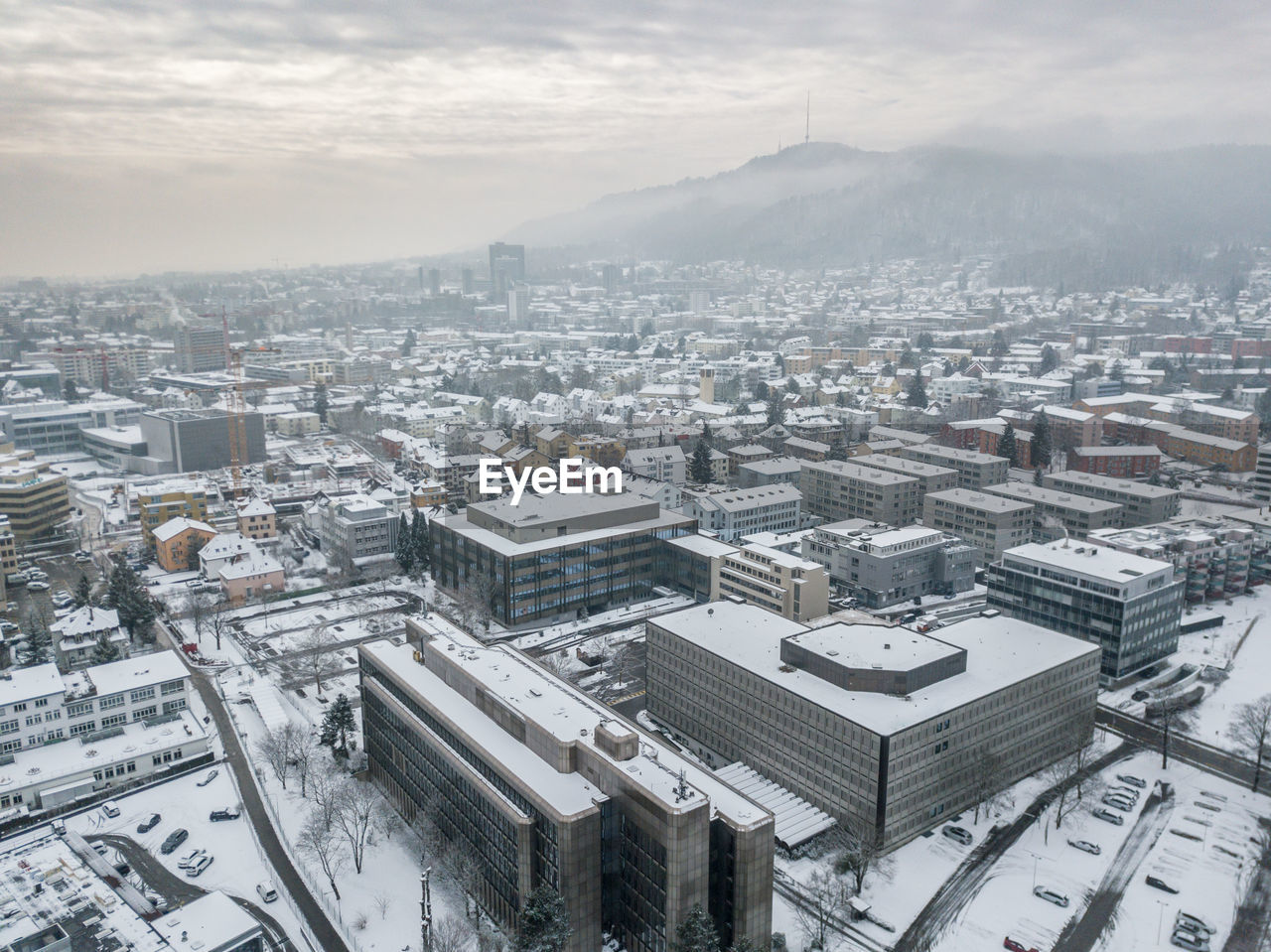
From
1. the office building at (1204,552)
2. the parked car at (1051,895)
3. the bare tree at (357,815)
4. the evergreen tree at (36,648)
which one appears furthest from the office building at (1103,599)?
the evergreen tree at (36,648)

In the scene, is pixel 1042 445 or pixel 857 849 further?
pixel 1042 445

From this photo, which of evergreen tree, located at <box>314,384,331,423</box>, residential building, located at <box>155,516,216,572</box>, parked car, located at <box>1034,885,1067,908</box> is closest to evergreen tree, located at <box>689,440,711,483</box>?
residential building, located at <box>155,516,216,572</box>

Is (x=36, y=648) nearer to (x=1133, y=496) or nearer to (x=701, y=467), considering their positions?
(x=701, y=467)

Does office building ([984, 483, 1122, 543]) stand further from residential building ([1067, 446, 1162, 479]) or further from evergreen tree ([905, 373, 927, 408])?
evergreen tree ([905, 373, 927, 408])

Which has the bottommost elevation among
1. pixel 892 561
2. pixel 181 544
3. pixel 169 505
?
pixel 181 544

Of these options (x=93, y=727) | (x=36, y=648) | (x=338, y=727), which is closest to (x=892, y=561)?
(x=338, y=727)

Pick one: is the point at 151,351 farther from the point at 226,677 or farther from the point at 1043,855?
the point at 1043,855

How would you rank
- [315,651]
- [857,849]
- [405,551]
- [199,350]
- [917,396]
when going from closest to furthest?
[857,849] → [315,651] → [405,551] → [917,396] → [199,350]

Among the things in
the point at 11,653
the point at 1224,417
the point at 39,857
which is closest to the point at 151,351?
the point at 11,653
